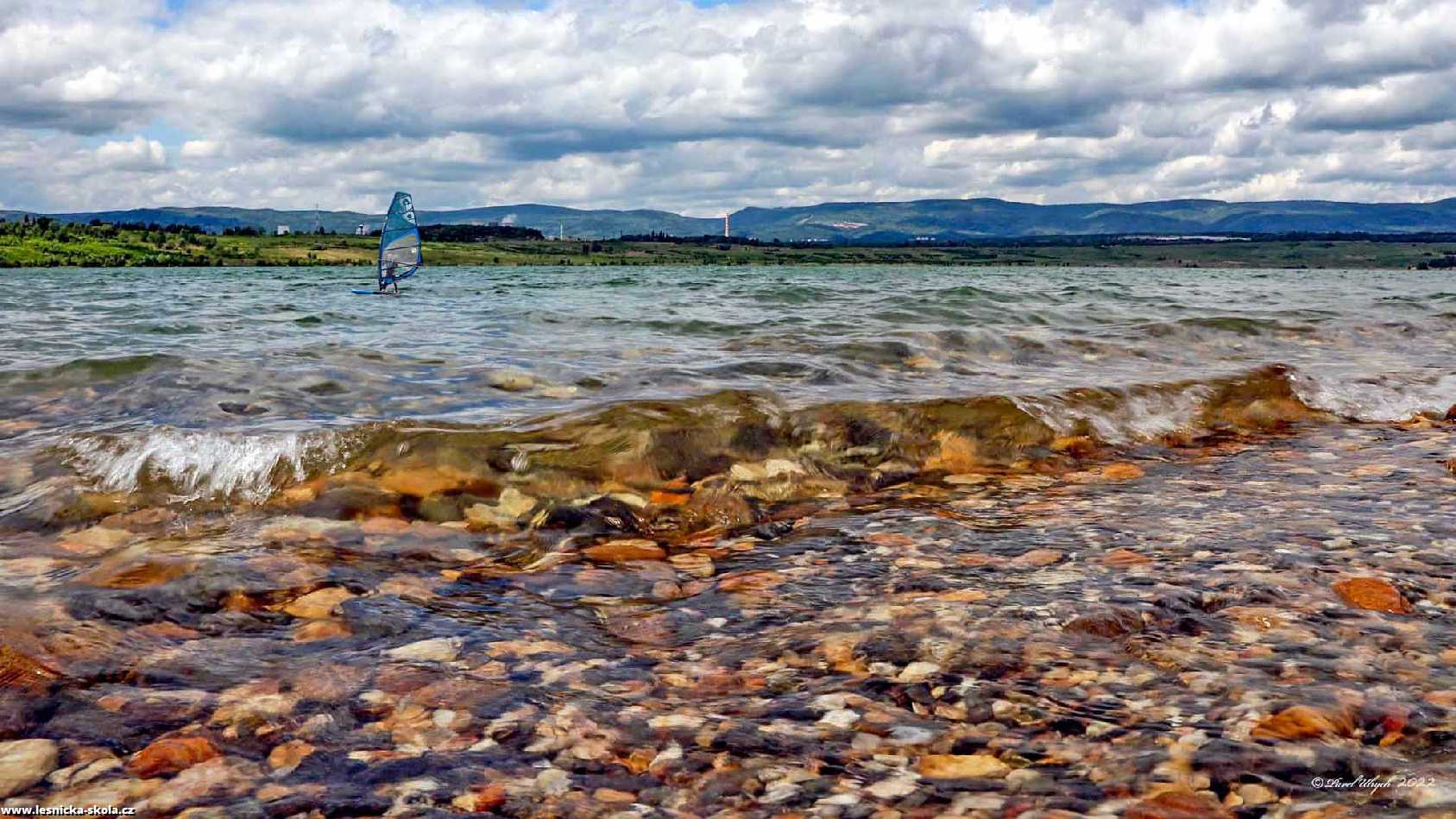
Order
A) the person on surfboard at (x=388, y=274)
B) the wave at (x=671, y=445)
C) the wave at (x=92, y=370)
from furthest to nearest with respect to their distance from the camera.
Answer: the person on surfboard at (x=388, y=274) → the wave at (x=92, y=370) → the wave at (x=671, y=445)

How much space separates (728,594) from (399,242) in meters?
52.9

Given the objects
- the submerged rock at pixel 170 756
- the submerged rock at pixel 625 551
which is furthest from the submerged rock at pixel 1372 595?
the submerged rock at pixel 170 756

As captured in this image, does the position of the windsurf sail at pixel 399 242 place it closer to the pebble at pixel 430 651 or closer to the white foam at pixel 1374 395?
the white foam at pixel 1374 395

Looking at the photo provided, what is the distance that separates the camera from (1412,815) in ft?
9.91

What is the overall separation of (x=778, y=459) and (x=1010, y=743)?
6.04 metres

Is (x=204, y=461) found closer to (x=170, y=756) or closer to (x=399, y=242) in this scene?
(x=170, y=756)

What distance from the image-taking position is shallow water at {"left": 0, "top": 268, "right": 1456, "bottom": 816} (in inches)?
140

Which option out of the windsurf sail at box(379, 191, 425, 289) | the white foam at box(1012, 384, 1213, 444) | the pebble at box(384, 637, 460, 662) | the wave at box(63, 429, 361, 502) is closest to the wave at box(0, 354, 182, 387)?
the wave at box(63, 429, 361, 502)

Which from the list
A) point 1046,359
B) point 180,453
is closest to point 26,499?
point 180,453

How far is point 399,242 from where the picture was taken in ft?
178

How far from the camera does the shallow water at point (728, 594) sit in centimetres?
356

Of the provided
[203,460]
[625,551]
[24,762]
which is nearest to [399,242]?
[203,460]

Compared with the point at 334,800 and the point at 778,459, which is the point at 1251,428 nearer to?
the point at 778,459

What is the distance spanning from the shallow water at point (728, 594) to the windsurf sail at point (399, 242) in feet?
131
